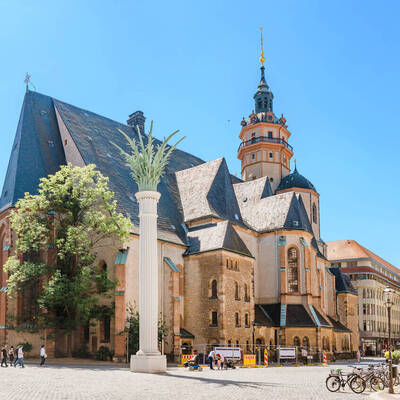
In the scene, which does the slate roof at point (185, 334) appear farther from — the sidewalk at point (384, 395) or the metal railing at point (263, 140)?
the metal railing at point (263, 140)

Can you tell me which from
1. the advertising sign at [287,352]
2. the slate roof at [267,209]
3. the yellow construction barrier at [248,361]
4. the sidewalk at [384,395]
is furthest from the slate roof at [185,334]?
the sidewalk at [384,395]

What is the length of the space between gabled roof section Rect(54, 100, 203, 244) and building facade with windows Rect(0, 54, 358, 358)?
0.38 ft

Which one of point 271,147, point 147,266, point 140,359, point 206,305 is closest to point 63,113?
point 206,305

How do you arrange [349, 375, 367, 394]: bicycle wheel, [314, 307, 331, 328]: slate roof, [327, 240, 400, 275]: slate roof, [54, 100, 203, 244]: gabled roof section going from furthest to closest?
[327, 240, 400, 275]: slate roof < [314, 307, 331, 328]: slate roof < [54, 100, 203, 244]: gabled roof section < [349, 375, 367, 394]: bicycle wheel

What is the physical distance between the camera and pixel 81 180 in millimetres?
35688

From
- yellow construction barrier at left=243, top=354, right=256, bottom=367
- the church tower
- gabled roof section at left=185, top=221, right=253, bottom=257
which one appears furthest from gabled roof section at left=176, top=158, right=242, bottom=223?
the church tower

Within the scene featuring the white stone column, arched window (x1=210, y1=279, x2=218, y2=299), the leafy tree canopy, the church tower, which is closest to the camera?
the white stone column

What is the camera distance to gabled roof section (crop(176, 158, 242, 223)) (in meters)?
45.7

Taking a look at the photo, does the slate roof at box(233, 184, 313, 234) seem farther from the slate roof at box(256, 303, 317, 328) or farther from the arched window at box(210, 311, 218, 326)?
the arched window at box(210, 311, 218, 326)

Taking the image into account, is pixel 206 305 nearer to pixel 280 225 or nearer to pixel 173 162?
pixel 280 225

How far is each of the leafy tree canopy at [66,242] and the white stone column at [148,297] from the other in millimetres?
7645

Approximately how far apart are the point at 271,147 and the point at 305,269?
22330mm

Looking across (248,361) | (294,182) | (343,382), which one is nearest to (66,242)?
(248,361)

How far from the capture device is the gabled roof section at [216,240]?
4031 cm
